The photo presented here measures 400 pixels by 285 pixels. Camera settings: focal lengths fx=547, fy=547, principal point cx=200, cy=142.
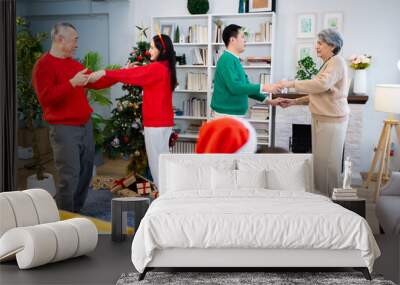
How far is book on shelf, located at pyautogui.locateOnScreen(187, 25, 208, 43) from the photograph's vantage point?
6078 mm

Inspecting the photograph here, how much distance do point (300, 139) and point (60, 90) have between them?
258cm

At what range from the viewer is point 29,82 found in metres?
5.82

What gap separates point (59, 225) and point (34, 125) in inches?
90.9

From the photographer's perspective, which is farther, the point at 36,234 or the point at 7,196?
the point at 7,196

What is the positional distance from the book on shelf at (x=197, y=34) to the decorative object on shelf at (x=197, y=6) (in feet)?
0.64

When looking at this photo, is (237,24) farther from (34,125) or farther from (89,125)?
(34,125)

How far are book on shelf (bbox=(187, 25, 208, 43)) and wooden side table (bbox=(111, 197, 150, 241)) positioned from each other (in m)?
2.27

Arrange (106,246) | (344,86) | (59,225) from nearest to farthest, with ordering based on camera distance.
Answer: (59,225) → (106,246) → (344,86)

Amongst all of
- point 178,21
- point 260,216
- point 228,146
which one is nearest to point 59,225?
point 260,216

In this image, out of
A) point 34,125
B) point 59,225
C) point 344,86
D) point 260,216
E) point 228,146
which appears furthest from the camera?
point 34,125

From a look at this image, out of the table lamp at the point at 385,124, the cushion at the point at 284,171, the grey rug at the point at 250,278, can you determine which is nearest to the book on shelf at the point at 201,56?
the cushion at the point at 284,171

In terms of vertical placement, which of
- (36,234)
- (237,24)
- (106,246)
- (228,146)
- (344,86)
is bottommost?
(106,246)

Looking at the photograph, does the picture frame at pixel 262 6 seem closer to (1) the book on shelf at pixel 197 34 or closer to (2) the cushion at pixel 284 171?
(1) the book on shelf at pixel 197 34

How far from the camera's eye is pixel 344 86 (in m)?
5.40
